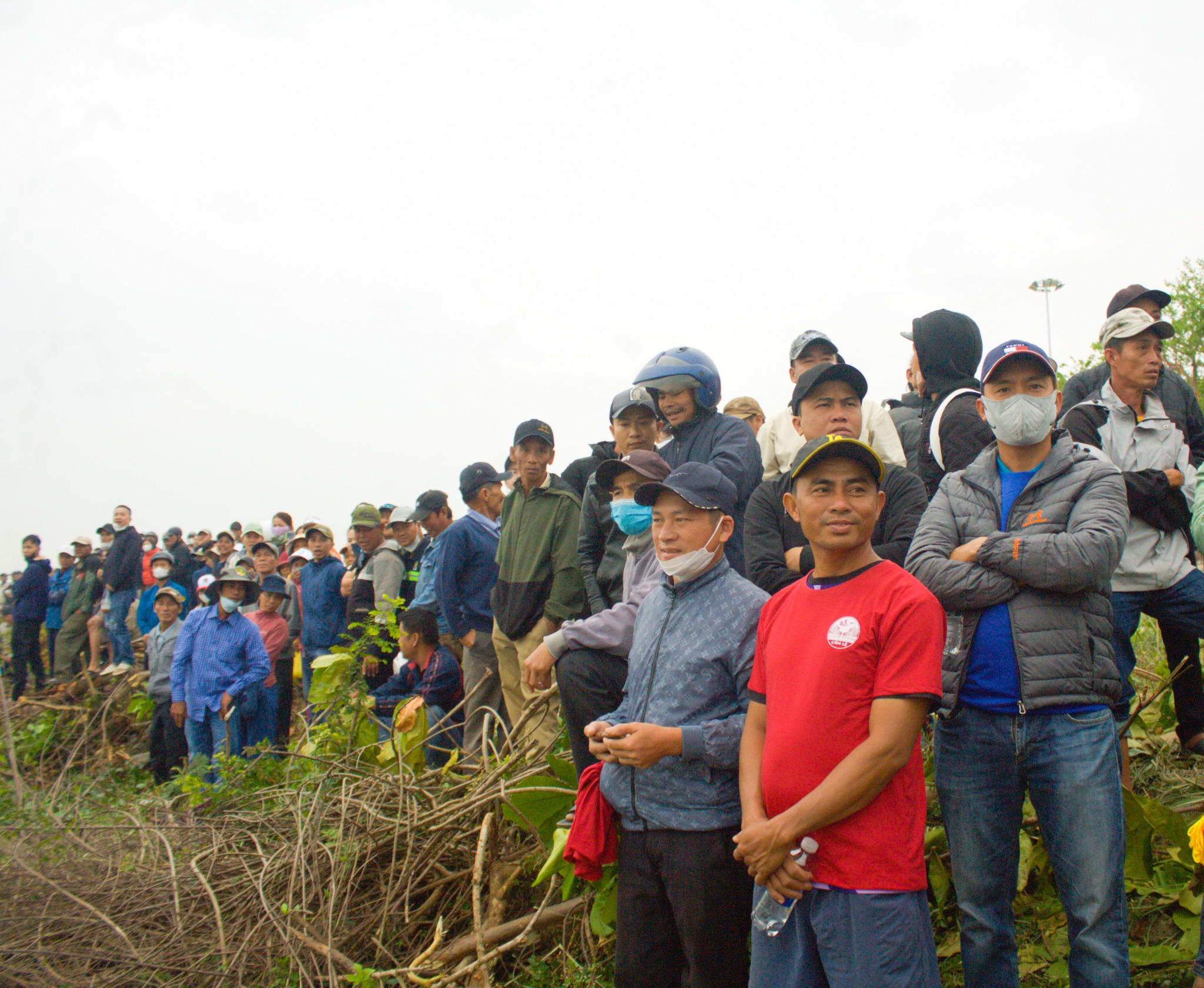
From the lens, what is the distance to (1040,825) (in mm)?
2533

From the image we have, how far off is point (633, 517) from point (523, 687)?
6.31ft

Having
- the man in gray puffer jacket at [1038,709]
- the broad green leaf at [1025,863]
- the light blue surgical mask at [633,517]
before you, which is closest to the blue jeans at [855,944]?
the man in gray puffer jacket at [1038,709]

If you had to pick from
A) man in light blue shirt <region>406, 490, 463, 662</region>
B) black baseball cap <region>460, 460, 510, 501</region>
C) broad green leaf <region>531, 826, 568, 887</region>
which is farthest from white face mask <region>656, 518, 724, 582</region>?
black baseball cap <region>460, 460, 510, 501</region>

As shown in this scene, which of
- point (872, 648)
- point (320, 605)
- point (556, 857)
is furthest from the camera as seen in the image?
point (320, 605)

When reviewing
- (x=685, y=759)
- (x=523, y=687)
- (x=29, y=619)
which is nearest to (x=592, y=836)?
(x=685, y=759)

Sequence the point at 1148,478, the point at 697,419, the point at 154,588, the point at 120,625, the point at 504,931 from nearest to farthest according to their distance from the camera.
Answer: the point at 1148,478
the point at 504,931
the point at 697,419
the point at 154,588
the point at 120,625

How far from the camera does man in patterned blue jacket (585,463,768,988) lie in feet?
8.51

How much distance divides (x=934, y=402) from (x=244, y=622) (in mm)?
6200

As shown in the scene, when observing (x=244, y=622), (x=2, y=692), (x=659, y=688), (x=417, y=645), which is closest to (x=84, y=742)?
(x=244, y=622)

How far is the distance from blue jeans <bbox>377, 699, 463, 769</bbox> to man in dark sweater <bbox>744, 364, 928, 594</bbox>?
108 inches

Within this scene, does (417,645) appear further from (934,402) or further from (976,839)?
(976,839)

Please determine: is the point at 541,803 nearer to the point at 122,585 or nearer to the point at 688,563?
the point at 688,563

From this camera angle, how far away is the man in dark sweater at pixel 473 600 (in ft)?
19.5

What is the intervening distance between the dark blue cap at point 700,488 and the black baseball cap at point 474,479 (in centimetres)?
391
